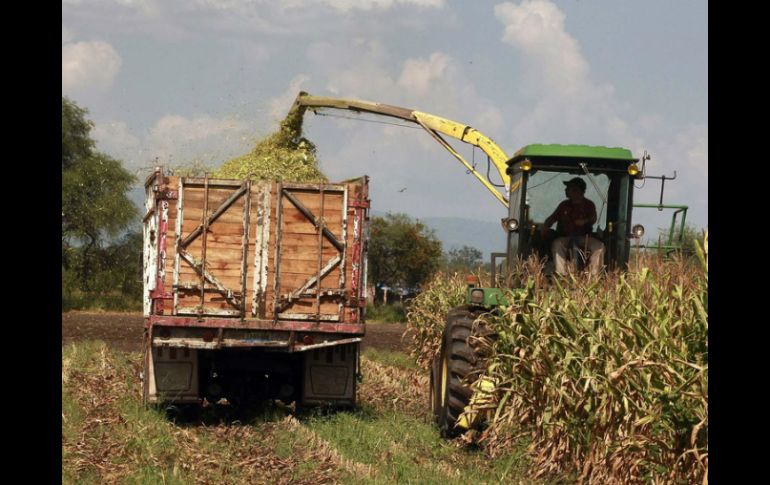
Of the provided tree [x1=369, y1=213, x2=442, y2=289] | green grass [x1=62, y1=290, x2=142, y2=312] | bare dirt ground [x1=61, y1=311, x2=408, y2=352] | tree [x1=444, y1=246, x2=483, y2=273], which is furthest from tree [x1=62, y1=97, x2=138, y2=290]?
tree [x1=444, y1=246, x2=483, y2=273]

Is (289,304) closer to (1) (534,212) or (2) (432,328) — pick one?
(1) (534,212)

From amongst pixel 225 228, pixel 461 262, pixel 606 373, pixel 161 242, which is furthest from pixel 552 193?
pixel 461 262

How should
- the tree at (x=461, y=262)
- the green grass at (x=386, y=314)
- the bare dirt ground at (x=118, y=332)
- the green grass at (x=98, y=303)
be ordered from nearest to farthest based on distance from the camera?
the tree at (x=461, y=262)
the bare dirt ground at (x=118, y=332)
the green grass at (x=98, y=303)
the green grass at (x=386, y=314)

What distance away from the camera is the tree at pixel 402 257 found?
5078 cm

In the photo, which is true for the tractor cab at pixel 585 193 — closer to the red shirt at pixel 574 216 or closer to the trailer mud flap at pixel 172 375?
the red shirt at pixel 574 216

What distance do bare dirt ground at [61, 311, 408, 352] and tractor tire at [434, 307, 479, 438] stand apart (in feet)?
43.3

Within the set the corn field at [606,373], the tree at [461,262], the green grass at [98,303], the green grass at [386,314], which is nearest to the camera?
the corn field at [606,373]

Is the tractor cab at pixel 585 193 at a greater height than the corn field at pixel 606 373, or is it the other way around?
the tractor cab at pixel 585 193

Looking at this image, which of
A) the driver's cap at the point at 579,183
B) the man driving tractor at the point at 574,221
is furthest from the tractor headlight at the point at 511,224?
the driver's cap at the point at 579,183

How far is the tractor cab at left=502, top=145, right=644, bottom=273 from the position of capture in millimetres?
11711

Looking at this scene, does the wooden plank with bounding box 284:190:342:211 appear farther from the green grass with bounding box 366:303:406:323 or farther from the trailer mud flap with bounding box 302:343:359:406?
the green grass with bounding box 366:303:406:323

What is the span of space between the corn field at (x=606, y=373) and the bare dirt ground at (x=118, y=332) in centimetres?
1441
